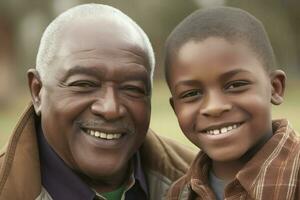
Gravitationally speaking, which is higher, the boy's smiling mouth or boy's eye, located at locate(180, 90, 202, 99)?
boy's eye, located at locate(180, 90, 202, 99)

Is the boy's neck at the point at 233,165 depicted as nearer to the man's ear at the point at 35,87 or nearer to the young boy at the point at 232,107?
the young boy at the point at 232,107

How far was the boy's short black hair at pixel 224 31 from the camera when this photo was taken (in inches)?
118

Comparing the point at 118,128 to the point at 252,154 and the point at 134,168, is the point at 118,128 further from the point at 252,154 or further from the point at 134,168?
the point at 252,154

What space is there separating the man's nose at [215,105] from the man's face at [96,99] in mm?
513

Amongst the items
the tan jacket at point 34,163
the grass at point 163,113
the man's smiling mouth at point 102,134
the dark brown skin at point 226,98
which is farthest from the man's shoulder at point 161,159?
the grass at point 163,113

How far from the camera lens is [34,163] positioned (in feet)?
10.7

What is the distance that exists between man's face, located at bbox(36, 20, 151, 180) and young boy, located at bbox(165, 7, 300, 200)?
27cm

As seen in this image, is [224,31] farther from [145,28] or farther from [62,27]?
[145,28]

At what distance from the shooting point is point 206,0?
26.0 m

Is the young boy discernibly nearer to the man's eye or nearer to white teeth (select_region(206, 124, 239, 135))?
white teeth (select_region(206, 124, 239, 135))

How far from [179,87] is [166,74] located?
0.18 metres

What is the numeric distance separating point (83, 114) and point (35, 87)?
1.29 ft

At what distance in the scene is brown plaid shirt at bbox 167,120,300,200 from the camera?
2.68 metres

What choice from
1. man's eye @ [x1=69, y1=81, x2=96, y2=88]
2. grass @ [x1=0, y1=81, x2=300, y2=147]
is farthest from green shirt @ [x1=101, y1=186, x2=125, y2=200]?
grass @ [x1=0, y1=81, x2=300, y2=147]
